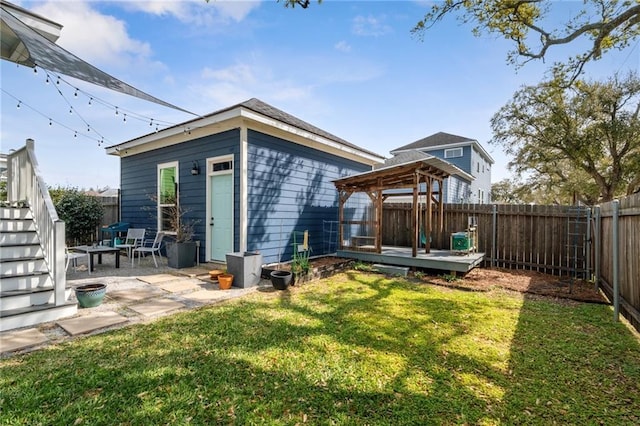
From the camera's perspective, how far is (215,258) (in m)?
7.01

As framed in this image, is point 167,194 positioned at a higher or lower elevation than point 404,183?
lower

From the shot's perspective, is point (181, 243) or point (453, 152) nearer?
point (181, 243)

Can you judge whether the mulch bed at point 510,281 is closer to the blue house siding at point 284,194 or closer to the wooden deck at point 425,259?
the wooden deck at point 425,259

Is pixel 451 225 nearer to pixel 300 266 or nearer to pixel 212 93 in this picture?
pixel 300 266

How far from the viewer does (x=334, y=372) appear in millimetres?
2543

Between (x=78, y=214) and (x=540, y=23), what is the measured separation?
14.2 m

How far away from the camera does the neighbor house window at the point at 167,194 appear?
7891mm

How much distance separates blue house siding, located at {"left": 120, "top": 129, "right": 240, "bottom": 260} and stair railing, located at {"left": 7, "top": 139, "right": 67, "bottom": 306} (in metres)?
2.98

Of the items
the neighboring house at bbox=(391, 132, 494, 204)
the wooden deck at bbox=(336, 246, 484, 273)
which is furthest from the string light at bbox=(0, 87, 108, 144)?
the neighboring house at bbox=(391, 132, 494, 204)

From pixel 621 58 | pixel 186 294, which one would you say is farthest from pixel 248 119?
pixel 621 58

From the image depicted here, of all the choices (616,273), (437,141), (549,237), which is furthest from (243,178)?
(437,141)

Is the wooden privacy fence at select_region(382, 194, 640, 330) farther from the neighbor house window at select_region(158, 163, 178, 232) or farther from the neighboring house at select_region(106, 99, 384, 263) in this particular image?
the neighbor house window at select_region(158, 163, 178, 232)

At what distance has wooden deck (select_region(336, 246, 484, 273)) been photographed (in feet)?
21.1

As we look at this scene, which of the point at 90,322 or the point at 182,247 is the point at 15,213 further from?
the point at 182,247
